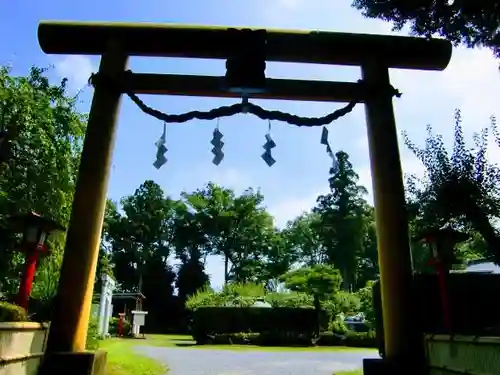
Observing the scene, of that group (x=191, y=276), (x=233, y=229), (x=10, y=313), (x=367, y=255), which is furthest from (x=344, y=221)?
(x=10, y=313)

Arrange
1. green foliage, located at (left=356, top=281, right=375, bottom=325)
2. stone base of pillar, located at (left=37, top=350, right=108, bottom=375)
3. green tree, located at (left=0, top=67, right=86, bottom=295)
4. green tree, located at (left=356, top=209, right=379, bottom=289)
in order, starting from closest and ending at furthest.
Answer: stone base of pillar, located at (left=37, top=350, right=108, bottom=375), green tree, located at (left=0, top=67, right=86, bottom=295), green foliage, located at (left=356, top=281, right=375, bottom=325), green tree, located at (left=356, top=209, right=379, bottom=289)

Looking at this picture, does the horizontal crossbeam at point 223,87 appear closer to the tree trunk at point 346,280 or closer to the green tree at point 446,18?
the green tree at point 446,18

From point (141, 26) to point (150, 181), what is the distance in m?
39.5

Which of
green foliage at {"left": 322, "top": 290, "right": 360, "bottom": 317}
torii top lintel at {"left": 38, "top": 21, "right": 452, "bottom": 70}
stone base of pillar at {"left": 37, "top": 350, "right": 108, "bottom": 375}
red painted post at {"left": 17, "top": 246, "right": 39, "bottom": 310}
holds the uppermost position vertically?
torii top lintel at {"left": 38, "top": 21, "right": 452, "bottom": 70}

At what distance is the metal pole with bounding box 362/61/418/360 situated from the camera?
4707 millimetres

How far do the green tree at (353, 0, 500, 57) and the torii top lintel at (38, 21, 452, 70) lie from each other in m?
0.49

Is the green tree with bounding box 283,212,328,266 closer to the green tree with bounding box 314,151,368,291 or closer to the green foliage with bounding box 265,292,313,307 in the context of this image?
the green tree with bounding box 314,151,368,291

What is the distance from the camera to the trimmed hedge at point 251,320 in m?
19.4

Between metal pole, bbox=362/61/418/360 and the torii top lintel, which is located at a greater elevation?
the torii top lintel

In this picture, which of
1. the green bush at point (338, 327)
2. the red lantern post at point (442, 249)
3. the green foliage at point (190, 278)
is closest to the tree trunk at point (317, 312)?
the green bush at point (338, 327)

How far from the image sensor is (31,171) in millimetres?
8820

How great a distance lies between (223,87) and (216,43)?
1.95 ft

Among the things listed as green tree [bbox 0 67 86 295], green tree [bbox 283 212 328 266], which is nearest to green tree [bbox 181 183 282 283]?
green tree [bbox 283 212 328 266]

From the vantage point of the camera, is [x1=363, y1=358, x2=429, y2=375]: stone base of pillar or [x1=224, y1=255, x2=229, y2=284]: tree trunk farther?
[x1=224, y1=255, x2=229, y2=284]: tree trunk
